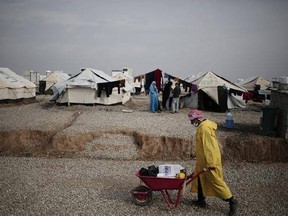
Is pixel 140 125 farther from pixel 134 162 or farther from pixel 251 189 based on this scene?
pixel 251 189

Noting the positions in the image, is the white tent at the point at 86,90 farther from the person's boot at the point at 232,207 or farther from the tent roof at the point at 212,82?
the person's boot at the point at 232,207

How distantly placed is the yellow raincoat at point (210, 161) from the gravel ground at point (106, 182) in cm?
62

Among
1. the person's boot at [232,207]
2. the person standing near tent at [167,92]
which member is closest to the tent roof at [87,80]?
the person standing near tent at [167,92]

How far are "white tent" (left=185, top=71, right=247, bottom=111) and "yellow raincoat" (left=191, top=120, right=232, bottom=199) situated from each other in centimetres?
1374

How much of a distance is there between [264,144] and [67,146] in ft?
26.3

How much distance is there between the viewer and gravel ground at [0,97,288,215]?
629 cm

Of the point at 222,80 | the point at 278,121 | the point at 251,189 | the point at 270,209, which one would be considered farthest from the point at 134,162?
the point at 222,80

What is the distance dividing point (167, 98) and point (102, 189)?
12887 mm

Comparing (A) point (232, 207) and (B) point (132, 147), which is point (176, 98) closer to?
(B) point (132, 147)

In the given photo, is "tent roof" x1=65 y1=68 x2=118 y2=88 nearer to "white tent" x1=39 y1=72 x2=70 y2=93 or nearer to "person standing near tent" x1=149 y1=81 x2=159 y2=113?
"person standing near tent" x1=149 y1=81 x2=159 y2=113

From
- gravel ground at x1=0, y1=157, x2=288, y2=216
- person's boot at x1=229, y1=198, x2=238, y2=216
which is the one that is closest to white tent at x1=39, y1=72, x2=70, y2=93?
gravel ground at x1=0, y1=157, x2=288, y2=216

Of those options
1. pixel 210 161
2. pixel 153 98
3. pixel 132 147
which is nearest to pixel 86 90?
pixel 153 98

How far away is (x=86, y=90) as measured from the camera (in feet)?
65.3

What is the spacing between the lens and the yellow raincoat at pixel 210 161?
5.80 metres
